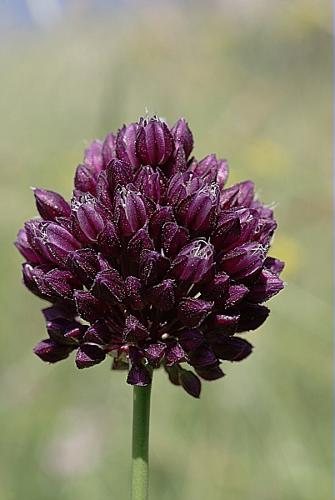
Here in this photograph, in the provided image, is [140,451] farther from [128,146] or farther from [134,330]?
[128,146]

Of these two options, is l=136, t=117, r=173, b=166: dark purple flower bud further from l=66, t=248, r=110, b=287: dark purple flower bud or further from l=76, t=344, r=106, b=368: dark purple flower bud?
l=76, t=344, r=106, b=368: dark purple flower bud

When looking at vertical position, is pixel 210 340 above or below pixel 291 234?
below

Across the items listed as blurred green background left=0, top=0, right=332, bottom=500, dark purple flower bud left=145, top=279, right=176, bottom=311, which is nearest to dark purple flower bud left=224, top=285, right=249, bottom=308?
dark purple flower bud left=145, top=279, right=176, bottom=311

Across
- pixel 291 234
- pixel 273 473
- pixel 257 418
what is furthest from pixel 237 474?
pixel 291 234

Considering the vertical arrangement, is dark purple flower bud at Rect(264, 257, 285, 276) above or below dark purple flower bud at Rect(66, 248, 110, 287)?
above

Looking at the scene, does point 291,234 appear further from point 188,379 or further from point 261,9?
point 188,379

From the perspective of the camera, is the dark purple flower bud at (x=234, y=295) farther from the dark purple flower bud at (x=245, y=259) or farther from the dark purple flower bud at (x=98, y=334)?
the dark purple flower bud at (x=98, y=334)
